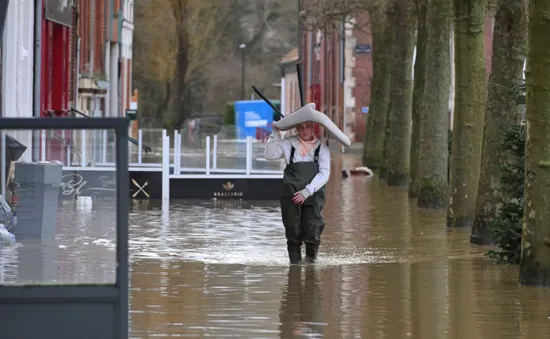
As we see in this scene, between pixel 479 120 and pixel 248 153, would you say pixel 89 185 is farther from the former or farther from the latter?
pixel 248 153

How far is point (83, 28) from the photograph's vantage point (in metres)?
46.0

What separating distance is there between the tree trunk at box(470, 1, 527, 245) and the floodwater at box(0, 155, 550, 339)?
790 millimetres

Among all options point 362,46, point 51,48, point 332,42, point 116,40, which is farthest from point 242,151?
point 332,42

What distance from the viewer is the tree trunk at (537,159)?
1473 cm

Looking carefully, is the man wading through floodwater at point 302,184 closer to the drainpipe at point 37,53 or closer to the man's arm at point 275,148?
the man's arm at point 275,148

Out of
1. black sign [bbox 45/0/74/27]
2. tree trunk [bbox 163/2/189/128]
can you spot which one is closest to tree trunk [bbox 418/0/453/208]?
black sign [bbox 45/0/74/27]

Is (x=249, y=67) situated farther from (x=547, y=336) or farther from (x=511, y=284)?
(x=547, y=336)

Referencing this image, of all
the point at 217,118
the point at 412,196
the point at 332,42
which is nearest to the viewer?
the point at 412,196

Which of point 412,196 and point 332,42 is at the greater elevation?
point 332,42

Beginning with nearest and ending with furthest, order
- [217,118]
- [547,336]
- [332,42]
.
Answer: [547,336] → [217,118] → [332,42]

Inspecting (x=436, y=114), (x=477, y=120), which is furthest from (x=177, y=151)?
(x=477, y=120)

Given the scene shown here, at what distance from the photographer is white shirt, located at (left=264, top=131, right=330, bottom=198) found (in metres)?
16.8

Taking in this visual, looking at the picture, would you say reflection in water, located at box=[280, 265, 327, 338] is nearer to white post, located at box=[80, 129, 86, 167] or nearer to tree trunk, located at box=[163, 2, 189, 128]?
white post, located at box=[80, 129, 86, 167]

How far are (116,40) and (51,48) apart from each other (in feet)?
64.0
